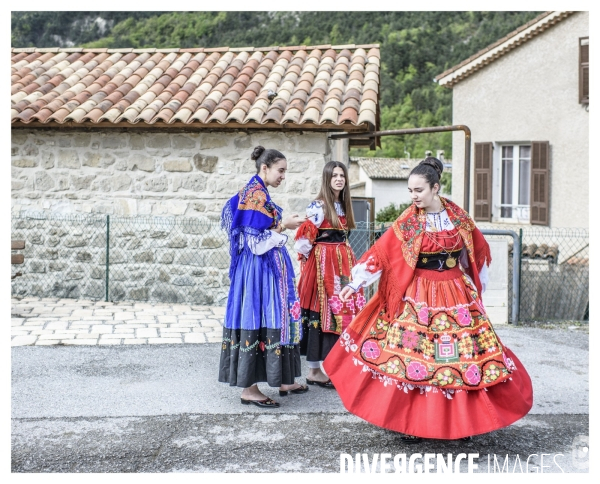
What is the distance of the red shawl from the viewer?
13.3 ft

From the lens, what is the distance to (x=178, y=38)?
44.8m

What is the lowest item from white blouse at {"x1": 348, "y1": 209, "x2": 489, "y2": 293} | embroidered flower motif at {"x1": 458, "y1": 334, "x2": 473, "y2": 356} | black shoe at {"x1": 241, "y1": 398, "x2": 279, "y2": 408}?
black shoe at {"x1": 241, "y1": 398, "x2": 279, "y2": 408}

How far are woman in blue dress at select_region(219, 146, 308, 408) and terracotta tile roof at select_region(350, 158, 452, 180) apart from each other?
32634 mm

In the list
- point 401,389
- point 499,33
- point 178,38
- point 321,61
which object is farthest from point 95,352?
point 178,38

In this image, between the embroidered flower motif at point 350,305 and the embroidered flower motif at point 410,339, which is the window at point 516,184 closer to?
the embroidered flower motif at point 350,305

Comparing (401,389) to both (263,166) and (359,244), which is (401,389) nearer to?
(263,166)

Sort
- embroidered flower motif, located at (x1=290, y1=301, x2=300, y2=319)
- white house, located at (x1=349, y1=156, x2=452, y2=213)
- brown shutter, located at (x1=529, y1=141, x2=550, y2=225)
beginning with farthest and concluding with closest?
white house, located at (x1=349, y1=156, x2=452, y2=213) → brown shutter, located at (x1=529, y1=141, x2=550, y2=225) → embroidered flower motif, located at (x1=290, y1=301, x2=300, y2=319)

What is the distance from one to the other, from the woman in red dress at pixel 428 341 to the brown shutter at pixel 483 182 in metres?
12.2

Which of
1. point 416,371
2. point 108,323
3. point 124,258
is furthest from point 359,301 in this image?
point 124,258

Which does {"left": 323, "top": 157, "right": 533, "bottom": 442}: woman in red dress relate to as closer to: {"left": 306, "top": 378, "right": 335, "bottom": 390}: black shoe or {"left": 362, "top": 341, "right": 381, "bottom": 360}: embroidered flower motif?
{"left": 362, "top": 341, "right": 381, "bottom": 360}: embroidered flower motif

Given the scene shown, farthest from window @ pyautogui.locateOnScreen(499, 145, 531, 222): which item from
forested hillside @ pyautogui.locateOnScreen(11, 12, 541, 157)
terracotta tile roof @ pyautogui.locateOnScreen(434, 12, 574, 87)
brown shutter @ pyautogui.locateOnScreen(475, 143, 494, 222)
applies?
forested hillside @ pyautogui.locateOnScreen(11, 12, 541, 157)

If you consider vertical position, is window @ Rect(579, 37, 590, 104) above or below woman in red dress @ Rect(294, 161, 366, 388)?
above

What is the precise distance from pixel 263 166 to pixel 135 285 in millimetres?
5234

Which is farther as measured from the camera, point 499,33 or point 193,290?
point 499,33
